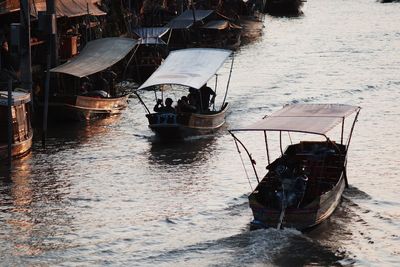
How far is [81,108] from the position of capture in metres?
29.0

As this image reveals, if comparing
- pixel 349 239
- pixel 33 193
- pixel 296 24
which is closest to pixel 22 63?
pixel 33 193

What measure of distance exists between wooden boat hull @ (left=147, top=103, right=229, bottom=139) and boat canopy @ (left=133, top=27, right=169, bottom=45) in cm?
1349

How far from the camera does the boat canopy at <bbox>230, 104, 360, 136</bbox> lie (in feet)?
59.2

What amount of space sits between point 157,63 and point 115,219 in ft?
65.7

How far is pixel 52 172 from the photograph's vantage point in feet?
76.9

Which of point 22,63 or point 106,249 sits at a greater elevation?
point 22,63

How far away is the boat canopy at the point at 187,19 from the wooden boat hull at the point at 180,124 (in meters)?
19.7

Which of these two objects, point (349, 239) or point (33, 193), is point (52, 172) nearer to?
point (33, 193)

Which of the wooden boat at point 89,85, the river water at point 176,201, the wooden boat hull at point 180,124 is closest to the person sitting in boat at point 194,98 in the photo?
the wooden boat hull at point 180,124

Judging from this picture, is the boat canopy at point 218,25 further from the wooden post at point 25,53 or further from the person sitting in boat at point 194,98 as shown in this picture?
the wooden post at point 25,53

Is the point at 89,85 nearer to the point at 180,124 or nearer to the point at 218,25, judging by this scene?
the point at 180,124

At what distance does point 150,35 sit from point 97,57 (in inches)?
487

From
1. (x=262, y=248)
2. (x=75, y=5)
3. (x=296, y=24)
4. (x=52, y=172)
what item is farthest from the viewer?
(x=296, y=24)

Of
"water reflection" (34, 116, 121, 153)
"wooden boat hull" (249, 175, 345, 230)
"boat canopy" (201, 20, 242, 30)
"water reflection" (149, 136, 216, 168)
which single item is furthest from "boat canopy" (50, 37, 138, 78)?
"boat canopy" (201, 20, 242, 30)
